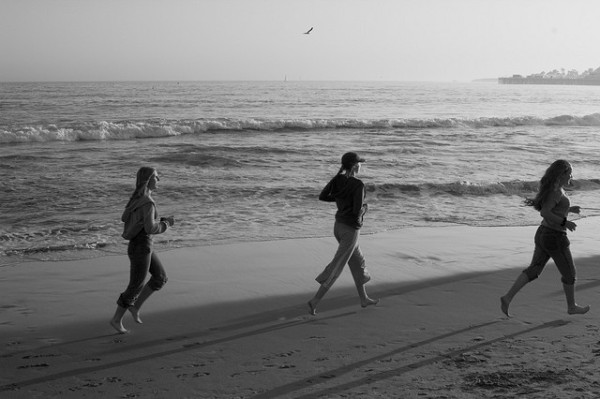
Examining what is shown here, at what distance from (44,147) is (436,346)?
75.9 feet

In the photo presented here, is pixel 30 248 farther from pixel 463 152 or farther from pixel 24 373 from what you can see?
pixel 463 152

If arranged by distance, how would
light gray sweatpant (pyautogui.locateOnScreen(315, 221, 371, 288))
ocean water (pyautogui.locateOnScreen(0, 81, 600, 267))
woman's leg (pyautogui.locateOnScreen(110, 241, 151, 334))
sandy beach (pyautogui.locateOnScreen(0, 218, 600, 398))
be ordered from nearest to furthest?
sandy beach (pyautogui.locateOnScreen(0, 218, 600, 398)), woman's leg (pyautogui.locateOnScreen(110, 241, 151, 334)), light gray sweatpant (pyautogui.locateOnScreen(315, 221, 371, 288)), ocean water (pyautogui.locateOnScreen(0, 81, 600, 267))

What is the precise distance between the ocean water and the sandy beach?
2.26 m

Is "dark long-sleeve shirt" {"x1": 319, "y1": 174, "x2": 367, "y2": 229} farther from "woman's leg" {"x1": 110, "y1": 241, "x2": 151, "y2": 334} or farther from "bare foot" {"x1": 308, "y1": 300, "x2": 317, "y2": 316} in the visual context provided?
"woman's leg" {"x1": 110, "y1": 241, "x2": 151, "y2": 334}

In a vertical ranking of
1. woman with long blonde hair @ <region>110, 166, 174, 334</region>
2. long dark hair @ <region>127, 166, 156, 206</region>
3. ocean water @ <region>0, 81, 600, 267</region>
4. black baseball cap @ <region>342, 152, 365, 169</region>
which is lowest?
ocean water @ <region>0, 81, 600, 267</region>

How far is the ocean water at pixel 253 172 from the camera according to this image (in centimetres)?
1185

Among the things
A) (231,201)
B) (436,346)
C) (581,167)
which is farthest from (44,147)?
(436,346)

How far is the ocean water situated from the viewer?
11852mm

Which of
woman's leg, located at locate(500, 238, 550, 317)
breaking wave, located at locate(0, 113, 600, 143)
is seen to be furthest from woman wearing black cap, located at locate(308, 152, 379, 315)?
breaking wave, located at locate(0, 113, 600, 143)

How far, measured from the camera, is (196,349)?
5.58 m

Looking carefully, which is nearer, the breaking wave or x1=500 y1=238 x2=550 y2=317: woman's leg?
x1=500 y1=238 x2=550 y2=317: woman's leg

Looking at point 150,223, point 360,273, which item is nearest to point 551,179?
point 360,273

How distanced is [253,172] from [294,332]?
1402 cm

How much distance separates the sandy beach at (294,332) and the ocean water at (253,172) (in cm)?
226
